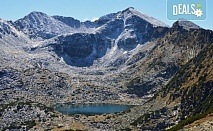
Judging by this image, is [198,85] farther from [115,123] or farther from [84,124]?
[84,124]

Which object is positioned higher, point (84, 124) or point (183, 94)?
point (183, 94)

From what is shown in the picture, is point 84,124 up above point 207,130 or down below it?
below

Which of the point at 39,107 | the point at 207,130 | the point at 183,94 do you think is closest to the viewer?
the point at 207,130

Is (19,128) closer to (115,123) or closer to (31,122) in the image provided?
(31,122)

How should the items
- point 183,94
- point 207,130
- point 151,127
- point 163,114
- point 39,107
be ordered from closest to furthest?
point 207,130, point 151,127, point 163,114, point 183,94, point 39,107

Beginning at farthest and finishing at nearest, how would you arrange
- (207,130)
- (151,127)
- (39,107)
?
(39,107), (151,127), (207,130)

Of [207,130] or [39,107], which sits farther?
[39,107]

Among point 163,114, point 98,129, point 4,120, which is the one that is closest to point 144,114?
point 163,114

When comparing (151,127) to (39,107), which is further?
(39,107)

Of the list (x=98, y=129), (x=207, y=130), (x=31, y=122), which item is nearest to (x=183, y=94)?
(x=98, y=129)
